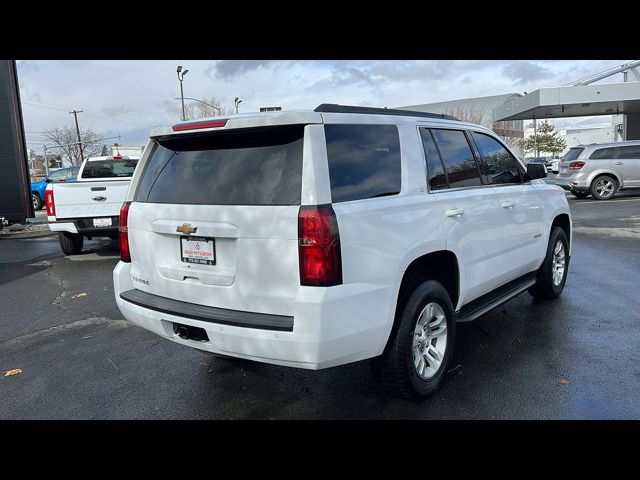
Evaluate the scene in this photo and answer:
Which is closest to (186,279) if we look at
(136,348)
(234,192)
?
Answer: (234,192)

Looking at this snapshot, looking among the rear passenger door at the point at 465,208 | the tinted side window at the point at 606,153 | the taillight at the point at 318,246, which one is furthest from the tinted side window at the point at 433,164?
the tinted side window at the point at 606,153

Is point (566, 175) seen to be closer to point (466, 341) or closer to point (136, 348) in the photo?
point (466, 341)

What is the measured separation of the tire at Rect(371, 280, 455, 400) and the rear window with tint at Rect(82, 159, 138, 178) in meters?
8.43

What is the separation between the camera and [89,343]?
15.9 feet

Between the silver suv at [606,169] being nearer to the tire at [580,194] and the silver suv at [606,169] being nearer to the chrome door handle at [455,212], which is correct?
the tire at [580,194]

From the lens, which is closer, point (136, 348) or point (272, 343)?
point (272, 343)

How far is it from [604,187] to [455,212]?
15.6 m

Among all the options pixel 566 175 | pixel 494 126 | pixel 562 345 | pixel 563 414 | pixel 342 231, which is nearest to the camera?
pixel 342 231

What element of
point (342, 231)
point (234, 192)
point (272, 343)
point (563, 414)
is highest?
point (234, 192)

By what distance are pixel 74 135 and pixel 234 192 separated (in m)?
76.4

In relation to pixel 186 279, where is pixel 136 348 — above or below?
below

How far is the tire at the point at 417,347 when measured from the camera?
3250mm

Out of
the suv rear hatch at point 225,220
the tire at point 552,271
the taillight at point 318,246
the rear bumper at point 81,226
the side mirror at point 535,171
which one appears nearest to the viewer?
the taillight at point 318,246

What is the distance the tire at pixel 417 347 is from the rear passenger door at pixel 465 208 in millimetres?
358
